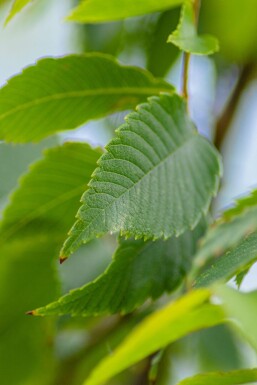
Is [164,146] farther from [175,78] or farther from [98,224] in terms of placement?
[175,78]

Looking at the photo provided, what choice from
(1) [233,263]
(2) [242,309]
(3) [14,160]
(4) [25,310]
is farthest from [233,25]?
(2) [242,309]

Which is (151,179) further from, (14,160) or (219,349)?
(219,349)

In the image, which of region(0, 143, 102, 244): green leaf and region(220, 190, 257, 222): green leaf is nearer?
region(220, 190, 257, 222): green leaf

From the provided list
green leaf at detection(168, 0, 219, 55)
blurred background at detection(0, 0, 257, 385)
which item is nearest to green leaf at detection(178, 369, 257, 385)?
green leaf at detection(168, 0, 219, 55)

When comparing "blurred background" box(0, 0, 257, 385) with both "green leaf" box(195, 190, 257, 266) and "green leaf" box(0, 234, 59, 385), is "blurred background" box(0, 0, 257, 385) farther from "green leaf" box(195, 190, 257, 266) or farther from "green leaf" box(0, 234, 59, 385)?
"green leaf" box(195, 190, 257, 266)

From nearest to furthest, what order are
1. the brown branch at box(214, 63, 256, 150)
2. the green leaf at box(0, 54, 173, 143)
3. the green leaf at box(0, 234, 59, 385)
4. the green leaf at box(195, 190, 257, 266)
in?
1. the green leaf at box(195, 190, 257, 266)
2. the green leaf at box(0, 54, 173, 143)
3. the green leaf at box(0, 234, 59, 385)
4. the brown branch at box(214, 63, 256, 150)
